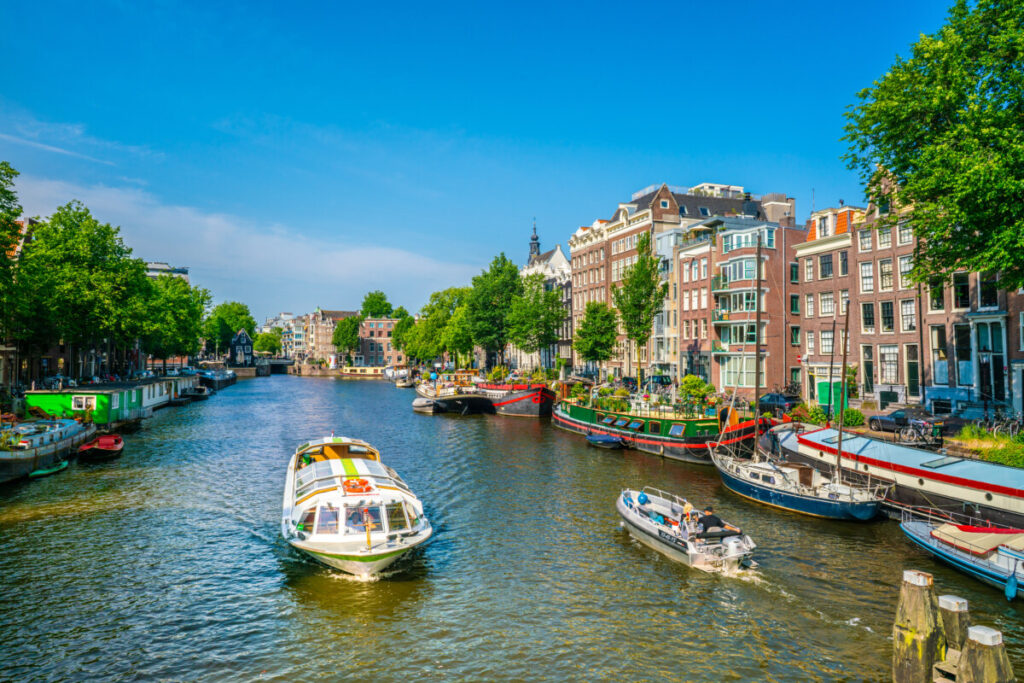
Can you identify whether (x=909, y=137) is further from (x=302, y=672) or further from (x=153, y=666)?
(x=153, y=666)

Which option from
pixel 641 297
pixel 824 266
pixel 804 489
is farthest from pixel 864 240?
pixel 804 489

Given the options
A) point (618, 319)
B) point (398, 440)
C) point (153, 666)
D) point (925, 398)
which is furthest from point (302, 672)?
point (618, 319)

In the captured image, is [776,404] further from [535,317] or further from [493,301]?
[493,301]

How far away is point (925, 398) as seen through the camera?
4525 centimetres

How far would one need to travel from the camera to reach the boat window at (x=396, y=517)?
23000mm

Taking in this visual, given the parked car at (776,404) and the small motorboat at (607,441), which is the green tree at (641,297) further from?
the small motorboat at (607,441)

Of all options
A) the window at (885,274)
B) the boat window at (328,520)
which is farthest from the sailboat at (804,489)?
the window at (885,274)

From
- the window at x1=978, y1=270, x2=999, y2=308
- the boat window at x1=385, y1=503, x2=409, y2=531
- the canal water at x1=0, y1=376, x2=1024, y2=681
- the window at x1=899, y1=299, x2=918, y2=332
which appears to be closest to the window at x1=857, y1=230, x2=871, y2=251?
the window at x1=899, y1=299, x2=918, y2=332

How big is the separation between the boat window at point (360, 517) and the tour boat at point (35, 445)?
2452 cm

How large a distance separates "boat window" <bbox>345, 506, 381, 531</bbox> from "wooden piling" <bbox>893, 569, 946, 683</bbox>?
15650 mm

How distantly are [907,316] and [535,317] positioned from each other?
54401 millimetres

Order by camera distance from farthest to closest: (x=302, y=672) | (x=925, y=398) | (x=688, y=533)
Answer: (x=925, y=398)
(x=688, y=533)
(x=302, y=672)

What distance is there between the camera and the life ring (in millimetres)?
23844

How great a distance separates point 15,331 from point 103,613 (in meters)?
52.3
